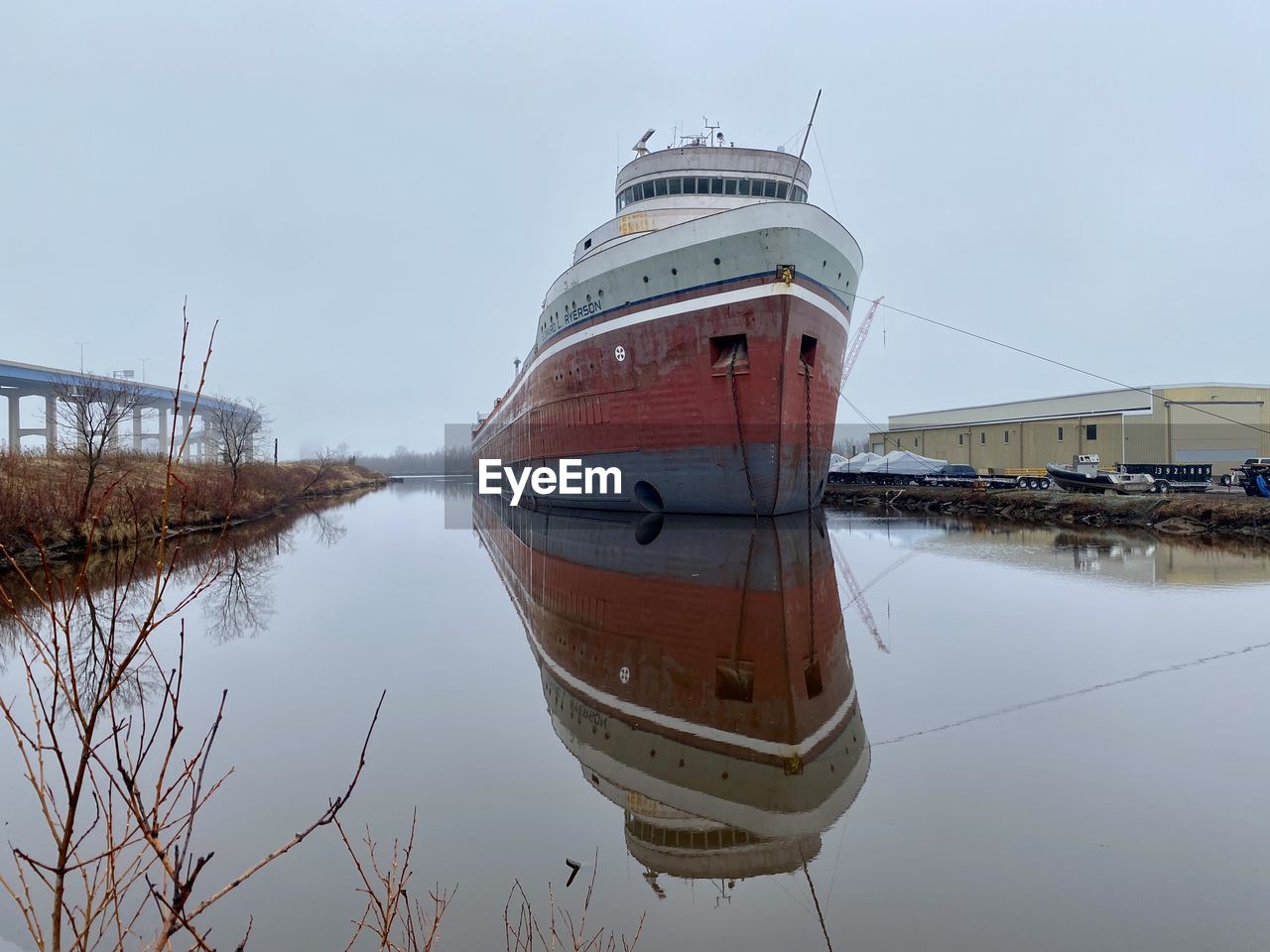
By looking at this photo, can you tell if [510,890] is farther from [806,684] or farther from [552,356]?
[552,356]

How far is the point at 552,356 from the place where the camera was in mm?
21484

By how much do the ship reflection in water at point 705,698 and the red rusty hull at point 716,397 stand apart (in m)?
3.66

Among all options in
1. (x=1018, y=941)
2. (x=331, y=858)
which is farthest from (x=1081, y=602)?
(x=331, y=858)

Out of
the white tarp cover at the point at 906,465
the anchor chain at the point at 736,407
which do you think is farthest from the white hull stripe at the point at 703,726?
the white tarp cover at the point at 906,465

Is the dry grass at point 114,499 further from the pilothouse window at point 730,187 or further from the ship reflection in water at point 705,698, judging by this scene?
the pilothouse window at point 730,187

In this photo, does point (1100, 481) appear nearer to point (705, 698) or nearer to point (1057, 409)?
point (1057, 409)

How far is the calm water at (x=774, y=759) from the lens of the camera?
2.95 m

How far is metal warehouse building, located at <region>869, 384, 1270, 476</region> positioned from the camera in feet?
103

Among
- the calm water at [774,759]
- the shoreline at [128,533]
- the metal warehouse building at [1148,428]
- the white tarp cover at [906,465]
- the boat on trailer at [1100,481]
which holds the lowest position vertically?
the calm water at [774,759]

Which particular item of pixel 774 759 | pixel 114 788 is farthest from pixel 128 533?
pixel 774 759

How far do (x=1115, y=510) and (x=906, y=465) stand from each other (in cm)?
1514

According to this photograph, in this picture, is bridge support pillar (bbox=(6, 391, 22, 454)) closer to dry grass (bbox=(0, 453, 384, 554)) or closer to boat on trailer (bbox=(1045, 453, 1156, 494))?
dry grass (bbox=(0, 453, 384, 554))

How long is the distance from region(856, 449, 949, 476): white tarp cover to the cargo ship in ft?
55.8

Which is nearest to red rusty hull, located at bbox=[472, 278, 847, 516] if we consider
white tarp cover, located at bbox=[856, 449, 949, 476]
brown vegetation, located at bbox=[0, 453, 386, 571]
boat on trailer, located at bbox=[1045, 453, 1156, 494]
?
brown vegetation, located at bbox=[0, 453, 386, 571]
